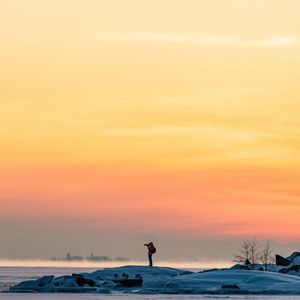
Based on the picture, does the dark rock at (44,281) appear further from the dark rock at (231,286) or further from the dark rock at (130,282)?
the dark rock at (231,286)

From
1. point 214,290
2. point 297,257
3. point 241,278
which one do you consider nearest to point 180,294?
point 214,290

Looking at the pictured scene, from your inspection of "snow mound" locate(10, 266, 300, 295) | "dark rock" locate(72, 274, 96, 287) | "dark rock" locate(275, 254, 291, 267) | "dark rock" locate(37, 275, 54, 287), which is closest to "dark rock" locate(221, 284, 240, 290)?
"snow mound" locate(10, 266, 300, 295)

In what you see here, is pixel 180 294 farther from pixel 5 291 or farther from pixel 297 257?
pixel 297 257

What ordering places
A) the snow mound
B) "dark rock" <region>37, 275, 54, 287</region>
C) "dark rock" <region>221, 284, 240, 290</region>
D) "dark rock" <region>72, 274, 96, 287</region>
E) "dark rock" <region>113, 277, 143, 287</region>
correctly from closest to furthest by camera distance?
1. "dark rock" <region>221, 284, 240, 290</region>
2. the snow mound
3. "dark rock" <region>113, 277, 143, 287</region>
4. "dark rock" <region>37, 275, 54, 287</region>
5. "dark rock" <region>72, 274, 96, 287</region>

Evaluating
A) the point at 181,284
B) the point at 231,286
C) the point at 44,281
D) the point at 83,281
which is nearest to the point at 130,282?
the point at 83,281

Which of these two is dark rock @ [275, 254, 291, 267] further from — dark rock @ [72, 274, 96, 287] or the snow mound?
dark rock @ [72, 274, 96, 287]

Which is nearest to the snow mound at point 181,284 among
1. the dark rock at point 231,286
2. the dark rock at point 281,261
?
the dark rock at point 231,286

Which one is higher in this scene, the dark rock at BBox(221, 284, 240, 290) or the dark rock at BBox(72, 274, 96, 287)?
the dark rock at BBox(72, 274, 96, 287)

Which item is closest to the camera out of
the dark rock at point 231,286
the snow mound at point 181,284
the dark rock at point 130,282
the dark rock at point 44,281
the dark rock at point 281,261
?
the dark rock at point 231,286

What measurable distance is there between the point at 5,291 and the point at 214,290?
16030 mm

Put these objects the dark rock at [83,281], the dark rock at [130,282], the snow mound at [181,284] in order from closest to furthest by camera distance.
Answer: the snow mound at [181,284]
the dark rock at [130,282]
the dark rock at [83,281]

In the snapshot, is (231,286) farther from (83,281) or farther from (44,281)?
(44,281)

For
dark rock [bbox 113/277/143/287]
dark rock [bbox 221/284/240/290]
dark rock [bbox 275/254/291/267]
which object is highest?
dark rock [bbox 275/254/291/267]

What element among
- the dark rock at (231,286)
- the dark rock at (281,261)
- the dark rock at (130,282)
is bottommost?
the dark rock at (231,286)
